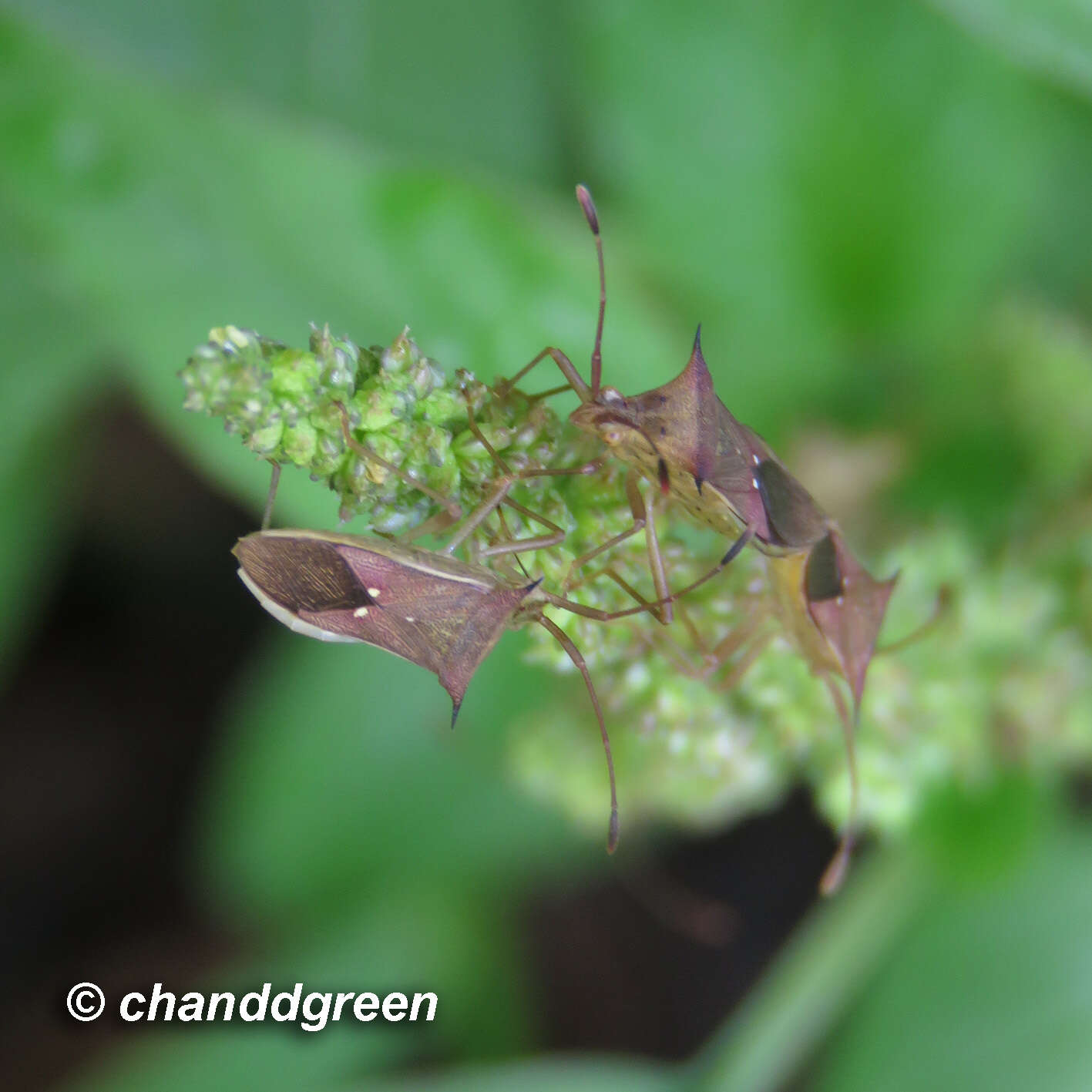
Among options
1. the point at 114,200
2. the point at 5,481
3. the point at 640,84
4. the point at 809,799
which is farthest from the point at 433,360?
the point at 809,799

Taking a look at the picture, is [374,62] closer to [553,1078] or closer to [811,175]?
[811,175]

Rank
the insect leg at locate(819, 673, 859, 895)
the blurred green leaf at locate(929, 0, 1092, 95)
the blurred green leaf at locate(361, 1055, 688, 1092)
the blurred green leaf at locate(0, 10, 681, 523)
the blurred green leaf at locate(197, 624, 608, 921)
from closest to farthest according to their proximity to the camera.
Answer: the blurred green leaf at locate(929, 0, 1092, 95) → the insect leg at locate(819, 673, 859, 895) → the blurred green leaf at locate(0, 10, 681, 523) → the blurred green leaf at locate(361, 1055, 688, 1092) → the blurred green leaf at locate(197, 624, 608, 921)

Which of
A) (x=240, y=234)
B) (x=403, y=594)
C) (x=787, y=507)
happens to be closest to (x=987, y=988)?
(x=787, y=507)

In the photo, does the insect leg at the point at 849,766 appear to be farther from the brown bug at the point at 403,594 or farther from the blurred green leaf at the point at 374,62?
the blurred green leaf at the point at 374,62

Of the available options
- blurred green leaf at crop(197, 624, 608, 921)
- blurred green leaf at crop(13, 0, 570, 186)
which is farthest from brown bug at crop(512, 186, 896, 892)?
blurred green leaf at crop(197, 624, 608, 921)

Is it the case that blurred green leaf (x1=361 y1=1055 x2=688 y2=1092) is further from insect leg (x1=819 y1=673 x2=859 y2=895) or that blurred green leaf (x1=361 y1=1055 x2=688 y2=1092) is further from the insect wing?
the insect wing

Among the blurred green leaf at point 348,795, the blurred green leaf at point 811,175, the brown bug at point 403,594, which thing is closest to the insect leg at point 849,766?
the brown bug at point 403,594

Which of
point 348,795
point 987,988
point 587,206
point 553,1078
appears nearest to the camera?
point 587,206

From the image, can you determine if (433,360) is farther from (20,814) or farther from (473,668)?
(20,814)
